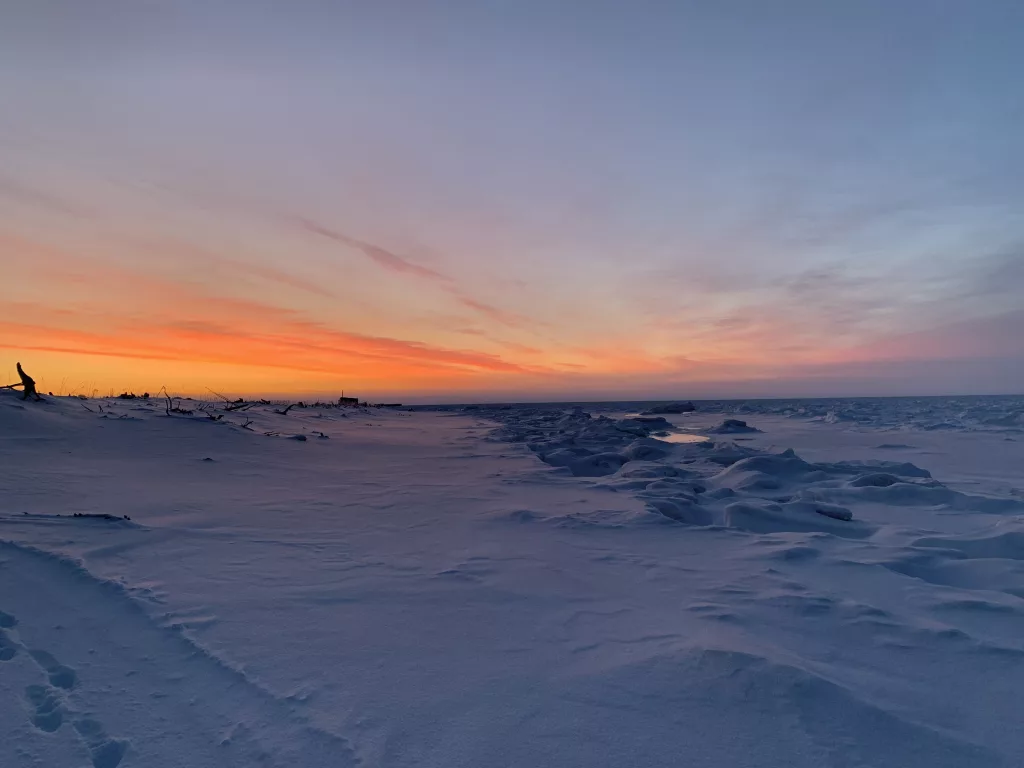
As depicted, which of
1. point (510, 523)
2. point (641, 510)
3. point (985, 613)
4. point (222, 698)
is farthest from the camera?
point (641, 510)

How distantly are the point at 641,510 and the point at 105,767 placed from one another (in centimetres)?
441

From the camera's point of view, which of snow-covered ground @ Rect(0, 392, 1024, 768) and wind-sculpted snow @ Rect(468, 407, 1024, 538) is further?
wind-sculpted snow @ Rect(468, 407, 1024, 538)

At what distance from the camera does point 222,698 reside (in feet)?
6.54

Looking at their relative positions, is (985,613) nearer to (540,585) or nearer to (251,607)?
(540,585)

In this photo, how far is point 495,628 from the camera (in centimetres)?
266

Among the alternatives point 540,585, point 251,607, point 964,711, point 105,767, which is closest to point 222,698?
point 105,767

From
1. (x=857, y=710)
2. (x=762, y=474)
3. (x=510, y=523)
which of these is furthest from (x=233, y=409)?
(x=857, y=710)

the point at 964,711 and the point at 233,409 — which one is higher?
the point at 233,409

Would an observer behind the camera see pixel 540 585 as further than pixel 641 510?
No

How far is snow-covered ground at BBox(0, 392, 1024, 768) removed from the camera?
182 cm

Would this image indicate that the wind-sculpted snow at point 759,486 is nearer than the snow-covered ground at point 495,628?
No

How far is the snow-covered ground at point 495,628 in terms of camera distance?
5.98ft

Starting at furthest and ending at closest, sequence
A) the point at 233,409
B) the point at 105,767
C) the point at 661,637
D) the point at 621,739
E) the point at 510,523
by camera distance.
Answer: the point at 233,409
the point at 510,523
the point at 661,637
the point at 621,739
the point at 105,767

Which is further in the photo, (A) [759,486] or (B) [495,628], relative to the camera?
(A) [759,486]
